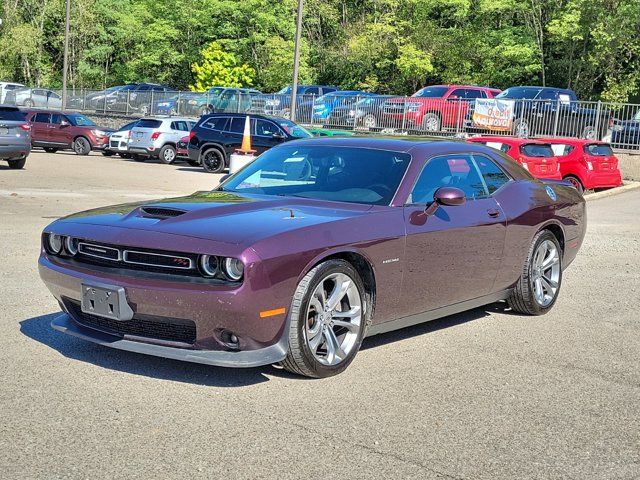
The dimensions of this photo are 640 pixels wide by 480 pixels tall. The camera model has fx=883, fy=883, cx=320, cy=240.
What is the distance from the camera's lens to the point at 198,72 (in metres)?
52.8

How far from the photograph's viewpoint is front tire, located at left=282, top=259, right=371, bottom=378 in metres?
5.05

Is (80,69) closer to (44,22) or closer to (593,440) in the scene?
(44,22)

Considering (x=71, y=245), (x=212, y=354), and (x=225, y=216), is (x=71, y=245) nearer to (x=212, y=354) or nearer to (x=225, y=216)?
(x=225, y=216)

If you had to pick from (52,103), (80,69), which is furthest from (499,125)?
(80,69)

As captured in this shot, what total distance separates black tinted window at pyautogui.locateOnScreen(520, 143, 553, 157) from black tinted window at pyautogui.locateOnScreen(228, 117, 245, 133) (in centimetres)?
951

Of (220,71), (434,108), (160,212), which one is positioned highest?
(220,71)

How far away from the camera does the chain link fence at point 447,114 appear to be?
27062 millimetres

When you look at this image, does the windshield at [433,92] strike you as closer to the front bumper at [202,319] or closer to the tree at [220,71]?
the tree at [220,71]

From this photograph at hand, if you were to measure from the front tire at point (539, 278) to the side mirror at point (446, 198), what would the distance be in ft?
4.72

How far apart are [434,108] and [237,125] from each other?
7.56m

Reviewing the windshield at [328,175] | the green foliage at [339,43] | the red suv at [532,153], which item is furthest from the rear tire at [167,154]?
the windshield at [328,175]

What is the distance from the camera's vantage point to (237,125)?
26500 mm

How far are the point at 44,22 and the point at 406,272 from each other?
69.2m

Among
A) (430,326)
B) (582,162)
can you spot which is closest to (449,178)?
(430,326)
